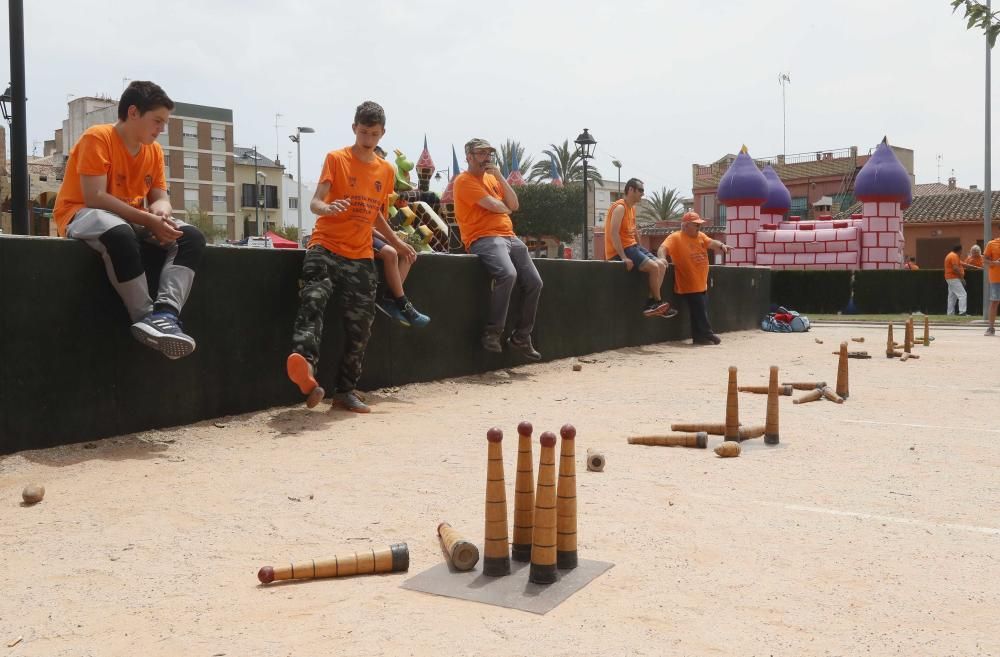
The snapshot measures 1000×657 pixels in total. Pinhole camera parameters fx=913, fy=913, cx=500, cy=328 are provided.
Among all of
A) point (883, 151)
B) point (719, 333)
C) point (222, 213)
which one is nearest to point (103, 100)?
point (222, 213)

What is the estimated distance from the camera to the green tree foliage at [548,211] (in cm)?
7094

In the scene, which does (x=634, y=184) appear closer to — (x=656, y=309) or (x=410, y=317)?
(x=656, y=309)

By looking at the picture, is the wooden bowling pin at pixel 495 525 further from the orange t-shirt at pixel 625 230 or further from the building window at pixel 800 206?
the building window at pixel 800 206

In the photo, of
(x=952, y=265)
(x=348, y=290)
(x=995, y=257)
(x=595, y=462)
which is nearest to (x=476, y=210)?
(x=348, y=290)

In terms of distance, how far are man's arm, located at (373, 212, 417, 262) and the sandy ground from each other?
4.24ft

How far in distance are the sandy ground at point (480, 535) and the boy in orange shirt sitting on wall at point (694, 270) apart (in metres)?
7.25

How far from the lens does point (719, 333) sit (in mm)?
15961

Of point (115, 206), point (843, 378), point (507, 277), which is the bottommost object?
point (843, 378)

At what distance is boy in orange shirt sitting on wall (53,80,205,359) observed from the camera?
5055 mm

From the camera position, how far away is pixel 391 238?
23.5 feet

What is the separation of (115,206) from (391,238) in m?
2.42

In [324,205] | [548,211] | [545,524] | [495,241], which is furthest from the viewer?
[548,211]

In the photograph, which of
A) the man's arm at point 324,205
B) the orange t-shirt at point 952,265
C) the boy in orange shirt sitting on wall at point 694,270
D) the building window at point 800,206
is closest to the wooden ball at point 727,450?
the man's arm at point 324,205

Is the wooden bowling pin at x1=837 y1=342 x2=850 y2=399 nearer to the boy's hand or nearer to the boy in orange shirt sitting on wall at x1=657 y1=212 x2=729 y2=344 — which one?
the boy's hand
